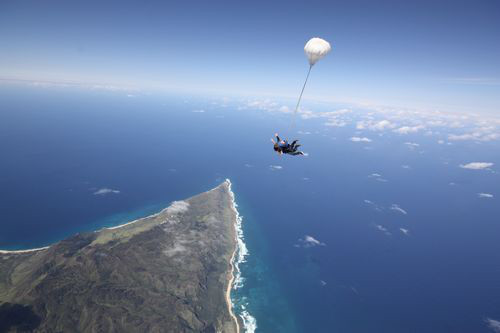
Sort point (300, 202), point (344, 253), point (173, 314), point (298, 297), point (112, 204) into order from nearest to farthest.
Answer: point (173, 314) → point (298, 297) → point (344, 253) → point (112, 204) → point (300, 202)

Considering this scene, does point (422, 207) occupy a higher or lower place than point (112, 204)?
higher

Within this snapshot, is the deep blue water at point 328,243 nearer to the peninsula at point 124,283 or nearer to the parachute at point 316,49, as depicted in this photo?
the peninsula at point 124,283

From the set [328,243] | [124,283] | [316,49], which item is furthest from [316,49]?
[328,243]

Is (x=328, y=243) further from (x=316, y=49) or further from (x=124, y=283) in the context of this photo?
(x=316, y=49)

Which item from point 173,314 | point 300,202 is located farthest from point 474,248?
point 173,314

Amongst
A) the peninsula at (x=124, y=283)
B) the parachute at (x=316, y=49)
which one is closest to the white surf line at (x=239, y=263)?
the peninsula at (x=124, y=283)

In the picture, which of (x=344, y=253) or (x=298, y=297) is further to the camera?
(x=344, y=253)

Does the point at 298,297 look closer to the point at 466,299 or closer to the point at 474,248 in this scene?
the point at 466,299

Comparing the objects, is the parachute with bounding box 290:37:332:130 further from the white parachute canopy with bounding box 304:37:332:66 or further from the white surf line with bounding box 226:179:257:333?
the white surf line with bounding box 226:179:257:333
